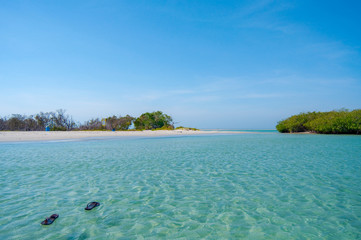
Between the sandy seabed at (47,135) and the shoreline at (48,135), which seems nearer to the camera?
the shoreline at (48,135)

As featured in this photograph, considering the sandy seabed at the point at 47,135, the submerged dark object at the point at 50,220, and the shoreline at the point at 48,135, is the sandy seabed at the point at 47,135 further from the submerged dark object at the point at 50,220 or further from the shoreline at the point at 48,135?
the submerged dark object at the point at 50,220

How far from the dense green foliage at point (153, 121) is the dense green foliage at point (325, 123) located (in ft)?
90.1

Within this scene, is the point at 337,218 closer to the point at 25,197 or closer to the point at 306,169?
the point at 306,169

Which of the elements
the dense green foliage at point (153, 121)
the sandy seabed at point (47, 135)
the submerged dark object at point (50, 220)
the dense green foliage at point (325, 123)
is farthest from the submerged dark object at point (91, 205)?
the dense green foliage at point (153, 121)

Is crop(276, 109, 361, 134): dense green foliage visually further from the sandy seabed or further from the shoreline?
the sandy seabed

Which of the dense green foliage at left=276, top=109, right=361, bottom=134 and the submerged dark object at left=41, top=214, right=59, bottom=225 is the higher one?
the dense green foliage at left=276, top=109, right=361, bottom=134

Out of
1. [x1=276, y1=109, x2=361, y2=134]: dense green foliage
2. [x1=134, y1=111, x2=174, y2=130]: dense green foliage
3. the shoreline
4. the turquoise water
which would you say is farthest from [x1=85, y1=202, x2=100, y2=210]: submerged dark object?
[x1=134, y1=111, x2=174, y2=130]: dense green foliage

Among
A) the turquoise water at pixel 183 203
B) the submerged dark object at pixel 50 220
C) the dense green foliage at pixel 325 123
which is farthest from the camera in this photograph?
the dense green foliage at pixel 325 123

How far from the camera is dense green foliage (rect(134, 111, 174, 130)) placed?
2126 inches

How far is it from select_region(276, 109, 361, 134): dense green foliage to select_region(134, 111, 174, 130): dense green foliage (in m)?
27.5

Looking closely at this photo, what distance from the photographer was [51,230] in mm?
3574

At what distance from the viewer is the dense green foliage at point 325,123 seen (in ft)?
113

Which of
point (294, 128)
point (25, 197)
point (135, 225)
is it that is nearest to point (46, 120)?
point (25, 197)

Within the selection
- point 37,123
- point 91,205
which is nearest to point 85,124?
point 37,123
